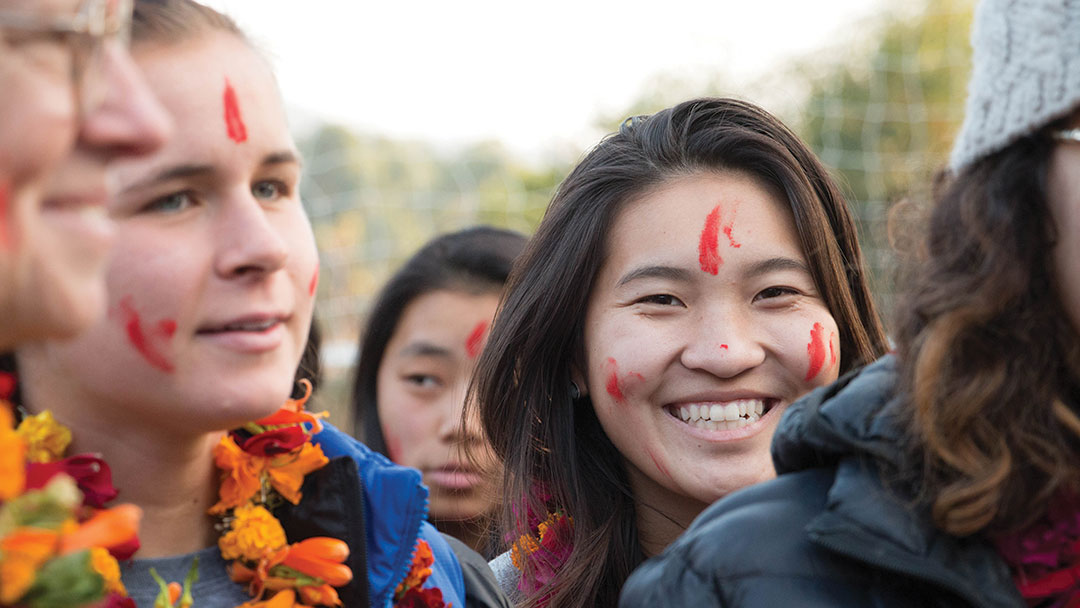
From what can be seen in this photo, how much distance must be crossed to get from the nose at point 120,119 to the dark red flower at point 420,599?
1190 millimetres

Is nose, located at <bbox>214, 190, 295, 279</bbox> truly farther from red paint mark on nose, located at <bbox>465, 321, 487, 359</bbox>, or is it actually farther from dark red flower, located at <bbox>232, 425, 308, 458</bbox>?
red paint mark on nose, located at <bbox>465, 321, 487, 359</bbox>

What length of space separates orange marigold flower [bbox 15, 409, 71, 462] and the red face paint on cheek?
556mm

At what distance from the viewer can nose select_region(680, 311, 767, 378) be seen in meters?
2.43

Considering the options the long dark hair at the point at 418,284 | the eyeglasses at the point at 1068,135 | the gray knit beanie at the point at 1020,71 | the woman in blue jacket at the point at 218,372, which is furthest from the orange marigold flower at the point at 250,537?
the long dark hair at the point at 418,284

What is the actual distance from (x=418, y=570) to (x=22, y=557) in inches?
45.4

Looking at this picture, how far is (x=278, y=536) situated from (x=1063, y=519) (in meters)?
1.28

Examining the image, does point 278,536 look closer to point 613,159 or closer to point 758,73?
point 613,159

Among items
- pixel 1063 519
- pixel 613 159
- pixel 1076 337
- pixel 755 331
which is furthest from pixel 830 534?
pixel 613 159

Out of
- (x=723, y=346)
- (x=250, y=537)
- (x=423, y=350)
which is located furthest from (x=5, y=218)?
(x=423, y=350)

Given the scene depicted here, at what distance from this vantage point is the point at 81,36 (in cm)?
119

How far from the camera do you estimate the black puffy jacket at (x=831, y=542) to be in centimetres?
158

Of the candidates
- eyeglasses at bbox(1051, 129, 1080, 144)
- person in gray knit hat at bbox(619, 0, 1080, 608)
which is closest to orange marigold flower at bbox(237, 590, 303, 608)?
person in gray knit hat at bbox(619, 0, 1080, 608)

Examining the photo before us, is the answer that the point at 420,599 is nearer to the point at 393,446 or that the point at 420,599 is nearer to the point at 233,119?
the point at 233,119

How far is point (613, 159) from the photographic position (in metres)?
2.81
